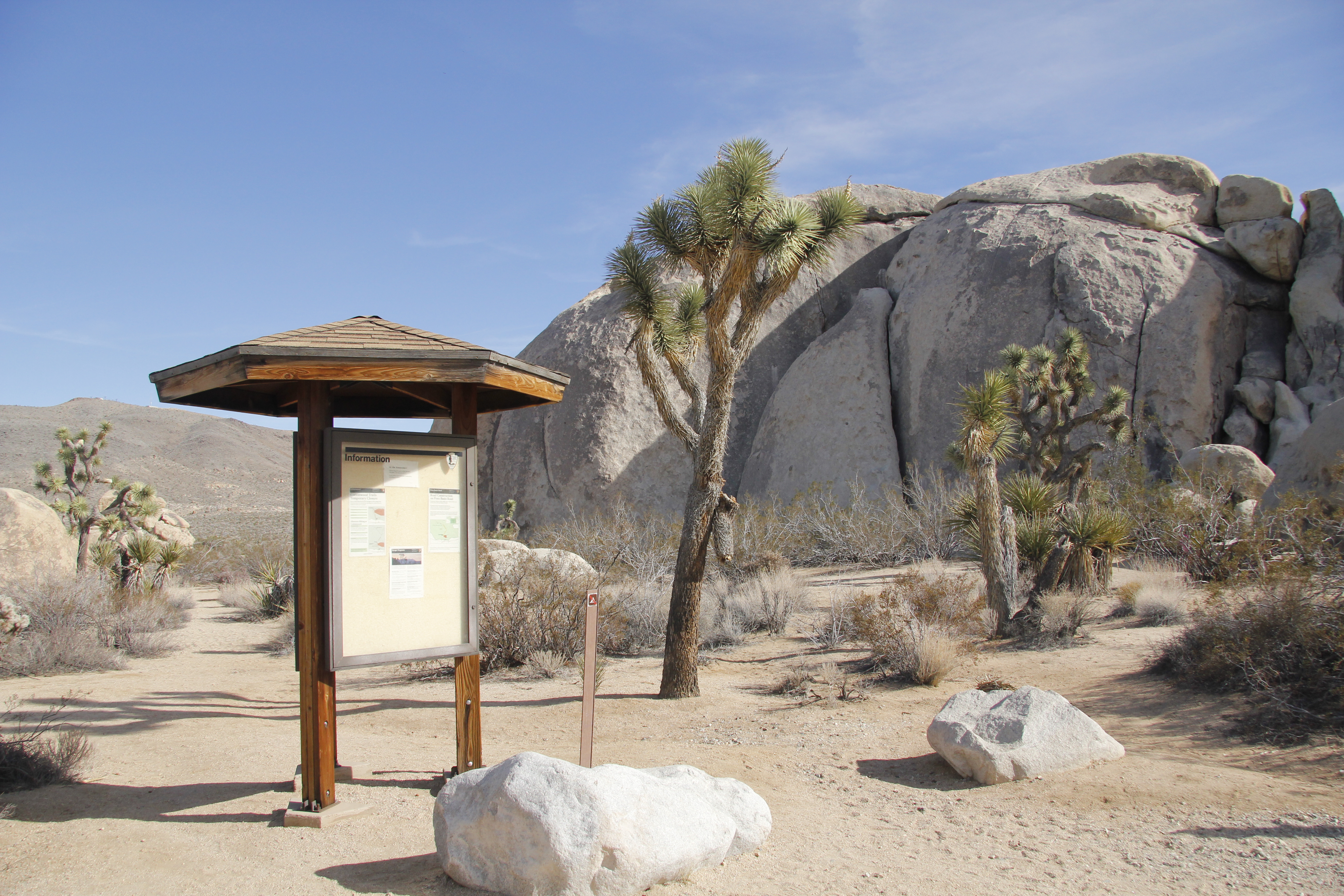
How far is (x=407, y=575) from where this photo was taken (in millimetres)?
5191

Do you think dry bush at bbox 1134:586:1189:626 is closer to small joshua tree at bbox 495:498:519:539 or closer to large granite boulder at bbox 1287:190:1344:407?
large granite boulder at bbox 1287:190:1344:407

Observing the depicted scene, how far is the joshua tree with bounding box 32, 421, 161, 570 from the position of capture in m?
16.8

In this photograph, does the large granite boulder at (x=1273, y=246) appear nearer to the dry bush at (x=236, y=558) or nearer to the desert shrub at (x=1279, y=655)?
the desert shrub at (x=1279, y=655)

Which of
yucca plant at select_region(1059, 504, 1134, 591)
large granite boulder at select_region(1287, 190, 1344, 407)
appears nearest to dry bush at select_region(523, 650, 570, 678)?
yucca plant at select_region(1059, 504, 1134, 591)

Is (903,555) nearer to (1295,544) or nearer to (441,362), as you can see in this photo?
(1295,544)

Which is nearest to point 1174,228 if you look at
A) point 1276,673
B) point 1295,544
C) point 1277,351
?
point 1277,351

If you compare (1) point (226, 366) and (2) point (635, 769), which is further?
(1) point (226, 366)

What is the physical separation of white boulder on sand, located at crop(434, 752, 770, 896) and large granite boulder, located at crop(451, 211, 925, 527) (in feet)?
61.5

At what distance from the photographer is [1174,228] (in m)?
21.5

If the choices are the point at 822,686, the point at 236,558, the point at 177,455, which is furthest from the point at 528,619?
the point at 177,455

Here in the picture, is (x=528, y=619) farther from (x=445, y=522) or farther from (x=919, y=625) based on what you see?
(x=445, y=522)

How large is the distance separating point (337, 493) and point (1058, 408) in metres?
13.5

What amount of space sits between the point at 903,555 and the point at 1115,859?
44.1ft

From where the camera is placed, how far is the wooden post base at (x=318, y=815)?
4.79 metres
